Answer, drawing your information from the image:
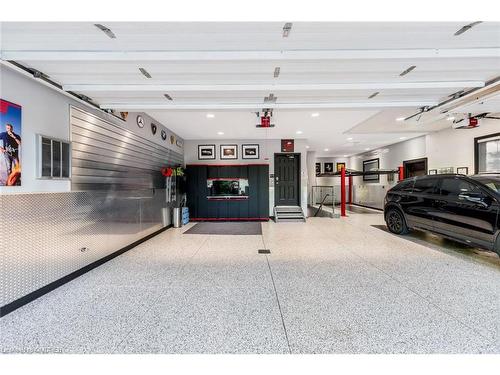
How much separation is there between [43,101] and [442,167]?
30.9ft

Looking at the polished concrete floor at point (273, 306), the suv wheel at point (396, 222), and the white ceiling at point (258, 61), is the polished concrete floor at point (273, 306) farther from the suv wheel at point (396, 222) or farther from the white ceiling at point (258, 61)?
the white ceiling at point (258, 61)

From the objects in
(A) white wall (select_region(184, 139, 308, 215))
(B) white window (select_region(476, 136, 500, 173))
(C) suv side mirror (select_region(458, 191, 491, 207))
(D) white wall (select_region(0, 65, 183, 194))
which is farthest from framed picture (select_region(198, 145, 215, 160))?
(B) white window (select_region(476, 136, 500, 173))

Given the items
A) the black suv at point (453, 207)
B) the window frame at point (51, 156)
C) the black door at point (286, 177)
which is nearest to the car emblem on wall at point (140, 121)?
the window frame at point (51, 156)

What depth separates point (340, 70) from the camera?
2.55m

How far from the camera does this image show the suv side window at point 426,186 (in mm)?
4281

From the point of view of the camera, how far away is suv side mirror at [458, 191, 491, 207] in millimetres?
3355

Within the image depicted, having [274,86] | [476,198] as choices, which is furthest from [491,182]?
[274,86]

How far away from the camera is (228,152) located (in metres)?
7.89

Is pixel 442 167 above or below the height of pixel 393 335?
above

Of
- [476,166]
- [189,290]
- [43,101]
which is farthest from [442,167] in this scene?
[43,101]

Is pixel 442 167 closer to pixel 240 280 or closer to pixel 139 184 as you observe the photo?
pixel 240 280

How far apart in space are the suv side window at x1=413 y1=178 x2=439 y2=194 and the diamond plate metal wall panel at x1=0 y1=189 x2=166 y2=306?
5.97 meters

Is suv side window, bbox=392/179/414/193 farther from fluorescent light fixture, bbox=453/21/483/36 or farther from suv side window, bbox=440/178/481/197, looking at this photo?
fluorescent light fixture, bbox=453/21/483/36

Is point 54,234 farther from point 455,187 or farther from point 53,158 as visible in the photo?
point 455,187
